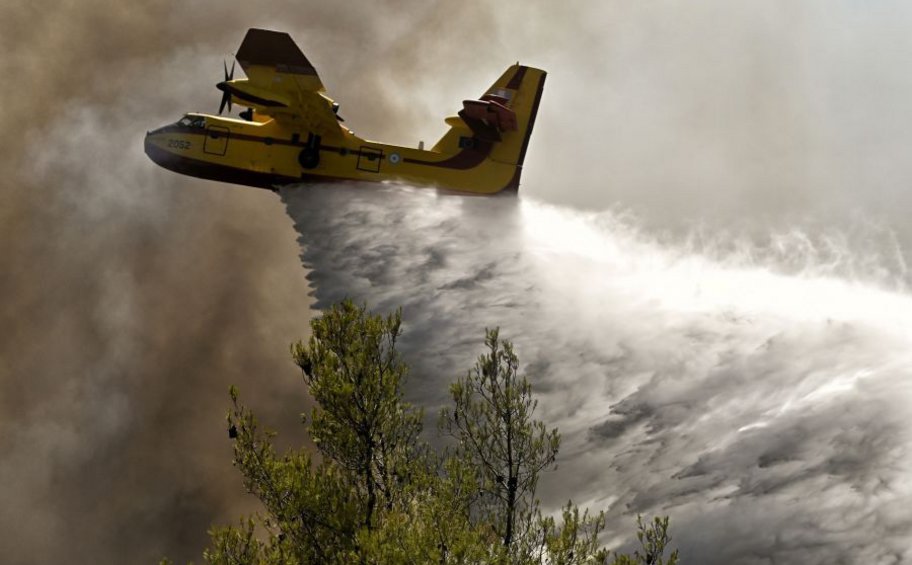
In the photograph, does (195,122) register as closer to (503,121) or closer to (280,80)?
(280,80)

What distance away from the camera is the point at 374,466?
2412cm

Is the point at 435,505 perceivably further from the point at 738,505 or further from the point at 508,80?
the point at 508,80

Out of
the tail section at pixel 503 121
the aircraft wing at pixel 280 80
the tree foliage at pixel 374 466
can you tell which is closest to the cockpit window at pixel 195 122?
the aircraft wing at pixel 280 80

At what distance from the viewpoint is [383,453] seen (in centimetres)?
2400

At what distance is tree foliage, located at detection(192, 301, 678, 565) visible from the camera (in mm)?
22406

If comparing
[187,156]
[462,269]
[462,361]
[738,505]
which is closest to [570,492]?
[738,505]

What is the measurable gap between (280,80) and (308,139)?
280cm

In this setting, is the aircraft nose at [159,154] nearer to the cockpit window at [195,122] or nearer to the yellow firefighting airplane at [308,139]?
the yellow firefighting airplane at [308,139]

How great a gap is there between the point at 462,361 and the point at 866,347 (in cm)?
1151

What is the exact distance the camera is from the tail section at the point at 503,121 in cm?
4269

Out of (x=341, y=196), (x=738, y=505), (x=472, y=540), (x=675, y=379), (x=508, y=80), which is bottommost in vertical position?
(x=472, y=540)

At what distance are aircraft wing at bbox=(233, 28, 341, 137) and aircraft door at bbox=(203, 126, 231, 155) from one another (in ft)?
5.77

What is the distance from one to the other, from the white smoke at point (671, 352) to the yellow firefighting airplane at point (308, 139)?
1026mm

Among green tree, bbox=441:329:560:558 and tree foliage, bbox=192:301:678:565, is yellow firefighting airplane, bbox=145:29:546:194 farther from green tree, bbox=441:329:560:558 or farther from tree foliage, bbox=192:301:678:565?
green tree, bbox=441:329:560:558
